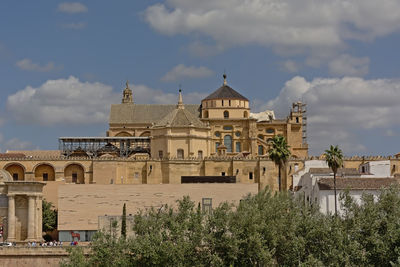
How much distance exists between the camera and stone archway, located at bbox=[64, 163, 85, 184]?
74812 mm

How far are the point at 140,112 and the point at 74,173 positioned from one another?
18.1 metres

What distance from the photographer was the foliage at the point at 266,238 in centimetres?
3962

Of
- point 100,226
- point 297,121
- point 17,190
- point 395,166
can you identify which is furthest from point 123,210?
point 297,121

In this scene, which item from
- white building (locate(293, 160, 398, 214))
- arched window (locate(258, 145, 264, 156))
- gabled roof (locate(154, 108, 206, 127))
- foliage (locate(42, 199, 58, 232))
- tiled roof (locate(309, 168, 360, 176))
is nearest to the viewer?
white building (locate(293, 160, 398, 214))

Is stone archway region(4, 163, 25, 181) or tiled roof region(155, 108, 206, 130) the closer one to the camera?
stone archway region(4, 163, 25, 181)

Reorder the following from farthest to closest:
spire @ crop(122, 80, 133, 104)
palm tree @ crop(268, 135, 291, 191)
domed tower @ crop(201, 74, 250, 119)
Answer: spire @ crop(122, 80, 133, 104) < domed tower @ crop(201, 74, 250, 119) < palm tree @ crop(268, 135, 291, 191)

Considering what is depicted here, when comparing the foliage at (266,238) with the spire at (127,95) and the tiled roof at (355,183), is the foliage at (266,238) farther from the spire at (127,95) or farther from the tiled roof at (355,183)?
the spire at (127,95)

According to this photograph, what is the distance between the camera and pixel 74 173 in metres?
74.9

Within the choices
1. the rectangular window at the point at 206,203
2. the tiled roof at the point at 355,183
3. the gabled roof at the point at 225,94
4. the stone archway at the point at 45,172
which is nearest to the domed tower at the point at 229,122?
the gabled roof at the point at 225,94

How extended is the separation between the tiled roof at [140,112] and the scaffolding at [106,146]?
6.64m

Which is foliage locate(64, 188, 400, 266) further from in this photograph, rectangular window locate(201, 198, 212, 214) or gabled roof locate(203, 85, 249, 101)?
gabled roof locate(203, 85, 249, 101)

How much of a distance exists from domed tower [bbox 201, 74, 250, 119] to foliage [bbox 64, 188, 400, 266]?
131ft

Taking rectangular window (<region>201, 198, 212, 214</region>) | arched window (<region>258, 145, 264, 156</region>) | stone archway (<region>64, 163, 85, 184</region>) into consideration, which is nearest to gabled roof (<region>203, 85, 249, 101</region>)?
arched window (<region>258, 145, 264, 156</region>)

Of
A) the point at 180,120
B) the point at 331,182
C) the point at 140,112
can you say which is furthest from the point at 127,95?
the point at 331,182
